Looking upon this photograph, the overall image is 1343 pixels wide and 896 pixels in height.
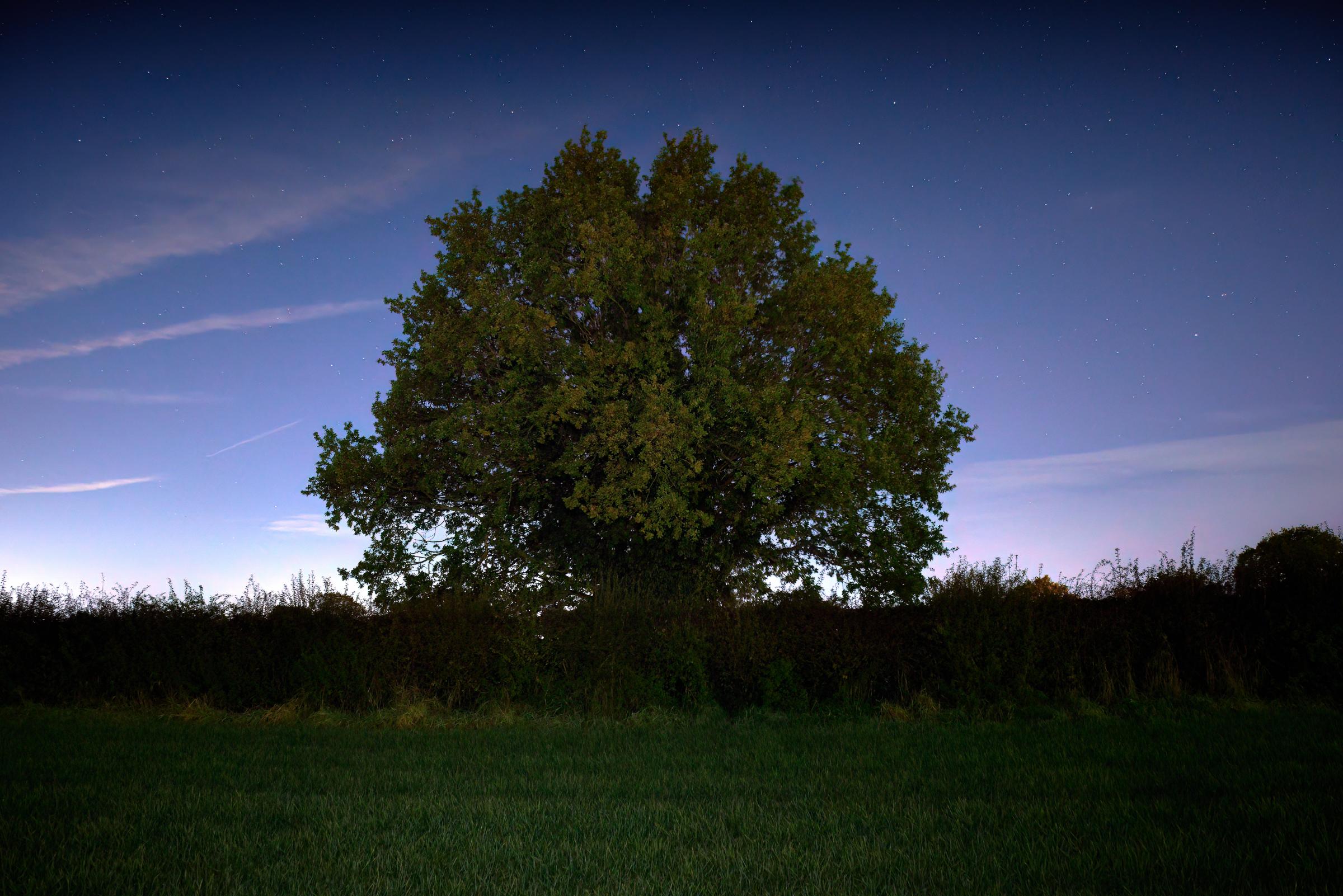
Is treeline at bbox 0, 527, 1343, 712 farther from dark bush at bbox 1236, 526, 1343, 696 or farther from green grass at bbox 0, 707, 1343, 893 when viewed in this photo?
green grass at bbox 0, 707, 1343, 893

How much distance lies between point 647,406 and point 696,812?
9857mm

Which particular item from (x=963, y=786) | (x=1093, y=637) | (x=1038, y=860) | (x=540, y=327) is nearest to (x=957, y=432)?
(x=1093, y=637)

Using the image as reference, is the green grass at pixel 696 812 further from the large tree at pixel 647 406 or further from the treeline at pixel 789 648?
the large tree at pixel 647 406

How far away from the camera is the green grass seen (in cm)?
437

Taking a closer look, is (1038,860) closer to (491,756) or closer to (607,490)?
A: (491,756)

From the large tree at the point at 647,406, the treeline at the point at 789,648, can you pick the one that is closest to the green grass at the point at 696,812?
the treeline at the point at 789,648

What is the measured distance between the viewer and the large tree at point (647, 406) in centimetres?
1578

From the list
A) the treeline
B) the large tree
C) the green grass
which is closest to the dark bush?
the treeline

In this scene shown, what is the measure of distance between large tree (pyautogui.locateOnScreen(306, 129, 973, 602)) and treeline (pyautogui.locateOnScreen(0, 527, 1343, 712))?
276 centimetres

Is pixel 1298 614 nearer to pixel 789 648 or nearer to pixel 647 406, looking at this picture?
pixel 789 648

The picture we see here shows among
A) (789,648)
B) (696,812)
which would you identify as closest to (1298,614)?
(789,648)

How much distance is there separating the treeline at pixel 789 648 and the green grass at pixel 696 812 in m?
1.83

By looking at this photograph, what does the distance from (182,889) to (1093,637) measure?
11357 millimetres

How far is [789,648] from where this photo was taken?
458 inches
